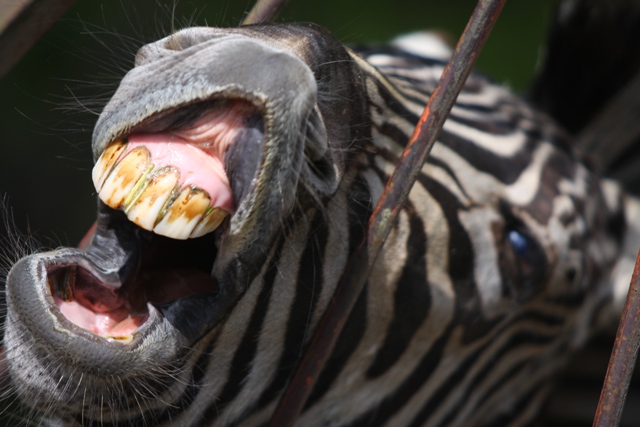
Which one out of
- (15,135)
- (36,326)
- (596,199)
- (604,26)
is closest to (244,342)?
(36,326)

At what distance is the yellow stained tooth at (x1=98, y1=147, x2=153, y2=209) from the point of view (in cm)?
100

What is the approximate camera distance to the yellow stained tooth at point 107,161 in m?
1.03

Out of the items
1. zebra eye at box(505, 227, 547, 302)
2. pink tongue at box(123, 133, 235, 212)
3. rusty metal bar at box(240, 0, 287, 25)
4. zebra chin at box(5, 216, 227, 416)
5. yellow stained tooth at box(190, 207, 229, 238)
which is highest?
rusty metal bar at box(240, 0, 287, 25)

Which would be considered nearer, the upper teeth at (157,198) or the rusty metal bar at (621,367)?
the upper teeth at (157,198)

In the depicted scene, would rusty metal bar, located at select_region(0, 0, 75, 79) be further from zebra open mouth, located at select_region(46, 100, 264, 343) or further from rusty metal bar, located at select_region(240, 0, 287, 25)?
rusty metal bar, located at select_region(240, 0, 287, 25)

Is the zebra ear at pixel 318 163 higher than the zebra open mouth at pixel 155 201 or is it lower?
higher

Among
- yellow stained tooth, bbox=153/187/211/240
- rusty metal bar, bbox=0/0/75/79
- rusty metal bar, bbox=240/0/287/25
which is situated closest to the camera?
yellow stained tooth, bbox=153/187/211/240

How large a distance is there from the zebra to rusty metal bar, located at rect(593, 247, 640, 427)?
1.41 ft

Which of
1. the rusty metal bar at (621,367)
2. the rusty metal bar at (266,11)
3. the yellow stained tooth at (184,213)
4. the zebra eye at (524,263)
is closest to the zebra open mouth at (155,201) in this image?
the yellow stained tooth at (184,213)

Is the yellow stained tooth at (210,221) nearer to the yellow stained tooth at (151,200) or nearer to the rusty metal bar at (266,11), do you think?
the yellow stained tooth at (151,200)

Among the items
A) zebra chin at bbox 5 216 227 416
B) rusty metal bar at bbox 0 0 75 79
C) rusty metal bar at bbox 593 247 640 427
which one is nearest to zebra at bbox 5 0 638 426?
zebra chin at bbox 5 216 227 416

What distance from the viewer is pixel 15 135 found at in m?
3.92

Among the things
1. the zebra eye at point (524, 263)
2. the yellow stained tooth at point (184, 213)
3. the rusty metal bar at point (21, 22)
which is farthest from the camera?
the zebra eye at point (524, 263)

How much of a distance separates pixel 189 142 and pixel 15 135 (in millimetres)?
3284
